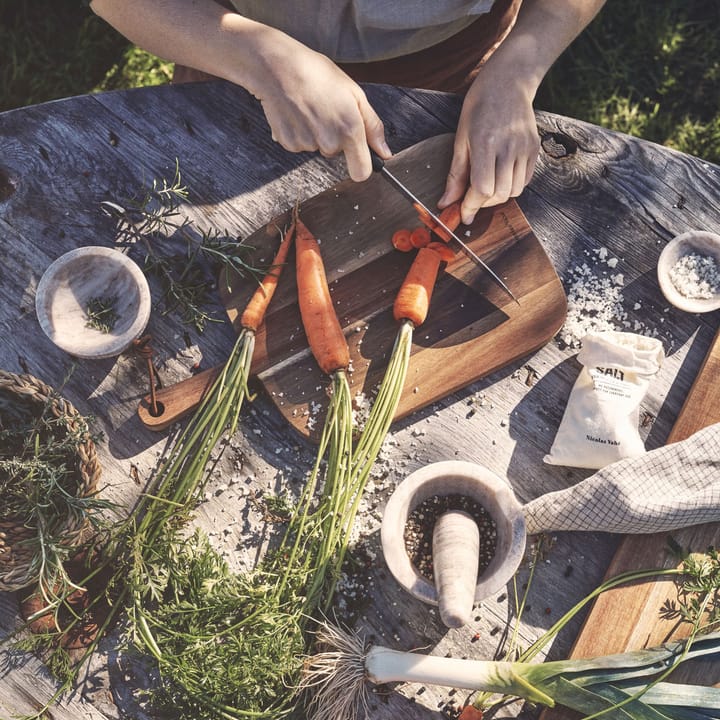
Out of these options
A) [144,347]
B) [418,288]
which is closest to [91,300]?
[144,347]

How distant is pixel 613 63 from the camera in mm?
2645

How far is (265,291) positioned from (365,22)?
0.67m

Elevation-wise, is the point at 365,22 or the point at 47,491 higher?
the point at 365,22

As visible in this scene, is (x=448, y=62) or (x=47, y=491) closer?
(x=47, y=491)

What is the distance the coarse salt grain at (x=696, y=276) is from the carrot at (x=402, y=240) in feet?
2.13

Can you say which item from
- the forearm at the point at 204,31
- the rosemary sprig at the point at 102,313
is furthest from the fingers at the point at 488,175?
the rosemary sprig at the point at 102,313

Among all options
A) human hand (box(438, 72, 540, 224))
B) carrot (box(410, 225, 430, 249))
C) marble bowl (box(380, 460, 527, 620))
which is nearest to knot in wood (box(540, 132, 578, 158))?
human hand (box(438, 72, 540, 224))

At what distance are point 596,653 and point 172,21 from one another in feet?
5.79

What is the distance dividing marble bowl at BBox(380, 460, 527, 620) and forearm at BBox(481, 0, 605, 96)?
0.92 m

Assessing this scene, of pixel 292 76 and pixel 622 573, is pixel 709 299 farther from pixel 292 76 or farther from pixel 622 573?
pixel 292 76

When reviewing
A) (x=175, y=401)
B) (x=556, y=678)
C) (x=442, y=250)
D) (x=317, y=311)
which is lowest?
(x=556, y=678)

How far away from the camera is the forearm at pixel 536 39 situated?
1.68m

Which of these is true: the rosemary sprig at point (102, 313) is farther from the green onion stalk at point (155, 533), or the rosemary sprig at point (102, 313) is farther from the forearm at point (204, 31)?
the forearm at point (204, 31)

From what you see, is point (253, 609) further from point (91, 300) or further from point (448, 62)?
point (448, 62)
